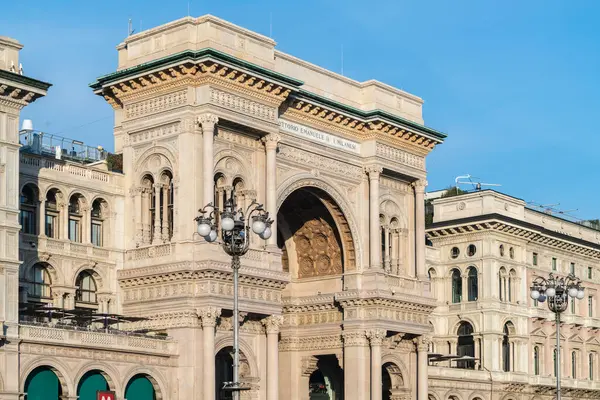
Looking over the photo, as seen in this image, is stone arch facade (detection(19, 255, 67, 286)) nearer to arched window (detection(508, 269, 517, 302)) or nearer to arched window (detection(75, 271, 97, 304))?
arched window (detection(75, 271, 97, 304))

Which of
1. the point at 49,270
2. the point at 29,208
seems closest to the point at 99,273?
the point at 49,270

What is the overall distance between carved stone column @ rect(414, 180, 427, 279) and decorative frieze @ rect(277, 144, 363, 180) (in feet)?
16.8

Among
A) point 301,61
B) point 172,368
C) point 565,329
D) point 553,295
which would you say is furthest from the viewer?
point 565,329

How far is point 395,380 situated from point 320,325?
5.79 metres

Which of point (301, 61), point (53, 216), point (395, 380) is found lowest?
point (395, 380)

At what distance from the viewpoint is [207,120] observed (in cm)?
5784

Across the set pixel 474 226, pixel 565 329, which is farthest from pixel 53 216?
pixel 565 329

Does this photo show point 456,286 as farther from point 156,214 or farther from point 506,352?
point 156,214

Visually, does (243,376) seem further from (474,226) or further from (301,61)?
(474,226)

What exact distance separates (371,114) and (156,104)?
44.9 ft

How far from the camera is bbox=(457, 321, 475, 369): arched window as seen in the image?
86.8 m

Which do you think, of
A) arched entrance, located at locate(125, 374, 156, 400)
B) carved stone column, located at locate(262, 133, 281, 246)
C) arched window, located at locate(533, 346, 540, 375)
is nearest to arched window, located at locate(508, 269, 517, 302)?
arched window, located at locate(533, 346, 540, 375)

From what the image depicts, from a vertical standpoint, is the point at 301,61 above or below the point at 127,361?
above

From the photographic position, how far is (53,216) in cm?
5831
